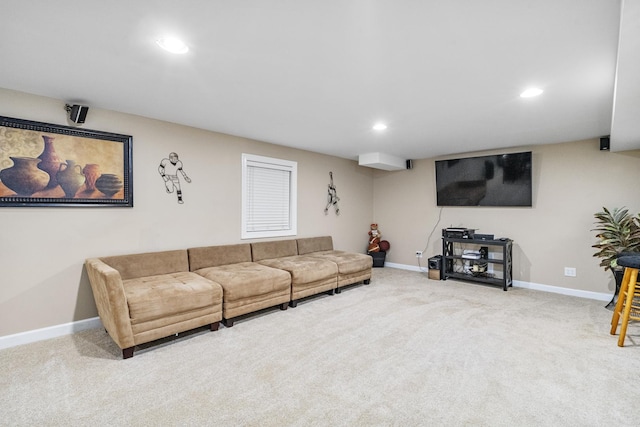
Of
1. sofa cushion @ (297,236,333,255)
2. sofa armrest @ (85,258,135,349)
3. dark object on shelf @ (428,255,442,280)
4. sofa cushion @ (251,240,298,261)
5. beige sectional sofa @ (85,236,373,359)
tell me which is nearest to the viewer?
sofa armrest @ (85,258,135,349)

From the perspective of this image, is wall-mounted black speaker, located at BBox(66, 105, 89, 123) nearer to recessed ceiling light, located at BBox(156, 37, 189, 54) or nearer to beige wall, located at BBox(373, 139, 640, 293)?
recessed ceiling light, located at BBox(156, 37, 189, 54)

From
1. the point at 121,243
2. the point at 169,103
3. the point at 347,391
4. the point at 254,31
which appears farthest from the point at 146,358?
the point at 254,31

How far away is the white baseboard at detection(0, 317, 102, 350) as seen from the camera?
2.61 m

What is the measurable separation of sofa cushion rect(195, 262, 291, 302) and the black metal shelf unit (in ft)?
10.1

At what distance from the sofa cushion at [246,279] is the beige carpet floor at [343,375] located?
0.33 m

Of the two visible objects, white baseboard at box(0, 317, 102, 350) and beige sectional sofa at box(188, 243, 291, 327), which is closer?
white baseboard at box(0, 317, 102, 350)

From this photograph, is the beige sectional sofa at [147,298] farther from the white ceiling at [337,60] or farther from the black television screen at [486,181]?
the black television screen at [486,181]

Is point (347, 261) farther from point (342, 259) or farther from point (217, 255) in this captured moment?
point (217, 255)

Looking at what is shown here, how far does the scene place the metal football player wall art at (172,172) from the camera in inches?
139

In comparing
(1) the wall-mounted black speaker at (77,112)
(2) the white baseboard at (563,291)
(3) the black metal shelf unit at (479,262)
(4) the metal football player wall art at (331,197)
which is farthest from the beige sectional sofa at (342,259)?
(1) the wall-mounted black speaker at (77,112)

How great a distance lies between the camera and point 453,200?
213 inches

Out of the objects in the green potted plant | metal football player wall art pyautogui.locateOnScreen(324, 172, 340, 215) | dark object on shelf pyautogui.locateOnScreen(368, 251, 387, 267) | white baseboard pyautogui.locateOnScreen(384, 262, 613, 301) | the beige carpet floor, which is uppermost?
metal football player wall art pyautogui.locateOnScreen(324, 172, 340, 215)

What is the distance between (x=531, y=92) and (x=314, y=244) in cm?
359

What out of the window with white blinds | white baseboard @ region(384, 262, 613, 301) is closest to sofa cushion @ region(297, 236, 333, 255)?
the window with white blinds
